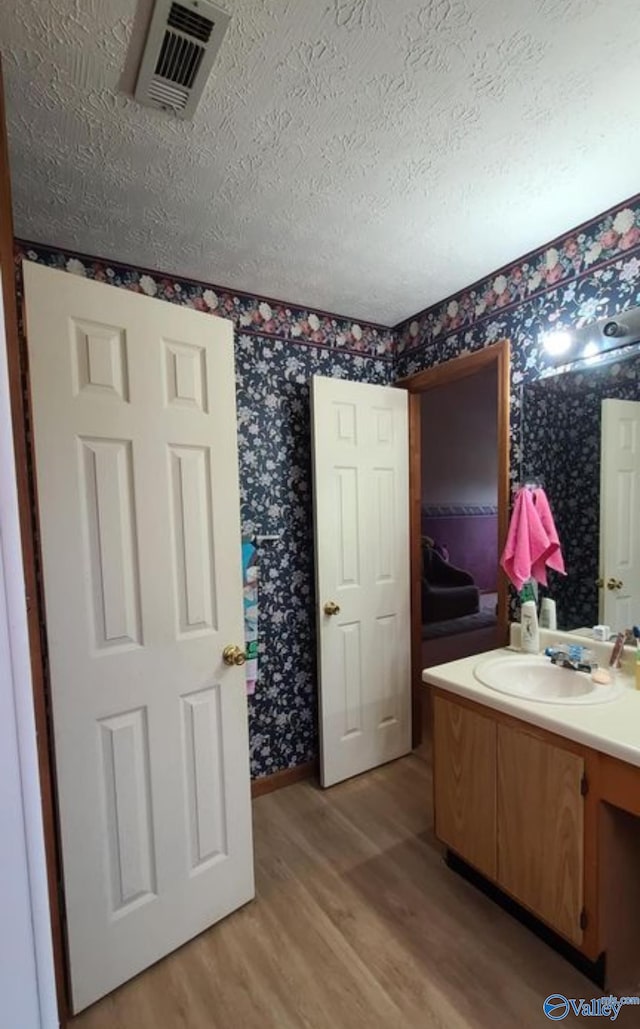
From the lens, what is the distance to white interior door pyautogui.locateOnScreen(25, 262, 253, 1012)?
47.6 inches

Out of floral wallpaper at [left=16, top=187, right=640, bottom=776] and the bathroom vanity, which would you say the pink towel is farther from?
the bathroom vanity

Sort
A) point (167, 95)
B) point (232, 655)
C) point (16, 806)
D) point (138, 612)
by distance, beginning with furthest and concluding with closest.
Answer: point (232, 655) < point (138, 612) < point (167, 95) < point (16, 806)

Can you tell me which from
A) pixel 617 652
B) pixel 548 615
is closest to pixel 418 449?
pixel 548 615

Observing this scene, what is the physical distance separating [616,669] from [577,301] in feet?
4.52

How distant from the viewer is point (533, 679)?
170 centimetres

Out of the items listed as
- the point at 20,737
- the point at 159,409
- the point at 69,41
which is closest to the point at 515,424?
the point at 159,409

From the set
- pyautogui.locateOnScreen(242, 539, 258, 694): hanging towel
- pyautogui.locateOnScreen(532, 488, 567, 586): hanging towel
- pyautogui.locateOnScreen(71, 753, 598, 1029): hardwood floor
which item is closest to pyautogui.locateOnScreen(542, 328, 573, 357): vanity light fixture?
pyautogui.locateOnScreen(532, 488, 567, 586): hanging towel

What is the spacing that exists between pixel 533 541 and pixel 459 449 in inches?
137

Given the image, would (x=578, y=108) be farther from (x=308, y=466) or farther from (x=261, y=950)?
(x=261, y=950)

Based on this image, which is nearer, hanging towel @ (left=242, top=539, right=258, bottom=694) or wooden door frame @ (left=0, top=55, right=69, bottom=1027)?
wooden door frame @ (left=0, top=55, right=69, bottom=1027)

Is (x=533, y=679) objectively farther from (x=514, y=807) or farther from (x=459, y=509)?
(x=459, y=509)

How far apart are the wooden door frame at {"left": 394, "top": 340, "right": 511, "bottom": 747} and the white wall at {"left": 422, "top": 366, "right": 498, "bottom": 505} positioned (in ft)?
8.14

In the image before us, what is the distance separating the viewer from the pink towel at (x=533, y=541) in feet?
6.09

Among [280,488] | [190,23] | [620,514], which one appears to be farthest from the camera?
[280,488]
